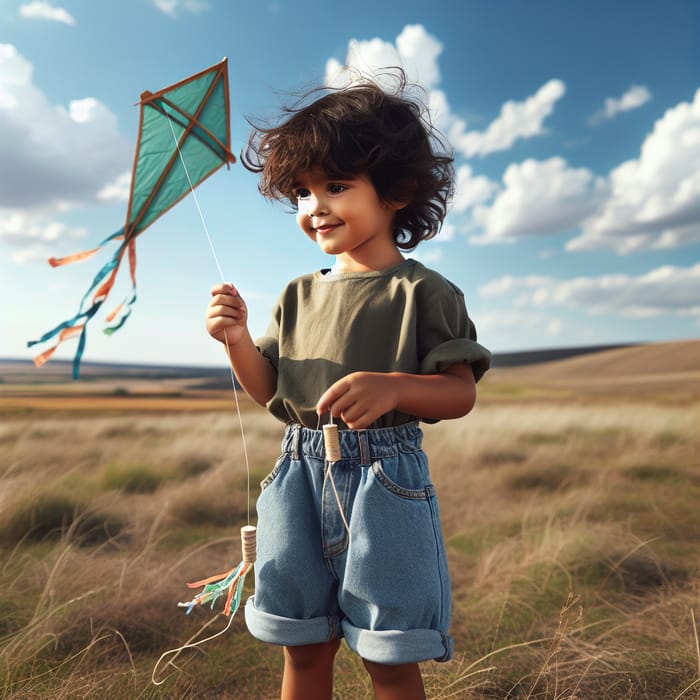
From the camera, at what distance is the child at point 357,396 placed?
1415 millimetres

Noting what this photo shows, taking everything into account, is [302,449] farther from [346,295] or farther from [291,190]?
[291,190]

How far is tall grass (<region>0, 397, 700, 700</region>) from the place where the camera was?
7.00 feet

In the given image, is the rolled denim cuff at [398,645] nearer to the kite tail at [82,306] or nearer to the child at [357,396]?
the child at [357,396]

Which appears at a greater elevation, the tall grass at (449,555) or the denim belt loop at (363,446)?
the denim belt loop at (363,446)

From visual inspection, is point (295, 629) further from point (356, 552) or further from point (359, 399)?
point (359, 399)

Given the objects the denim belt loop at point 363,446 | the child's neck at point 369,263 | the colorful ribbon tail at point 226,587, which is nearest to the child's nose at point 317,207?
the child's neck at point 369,263

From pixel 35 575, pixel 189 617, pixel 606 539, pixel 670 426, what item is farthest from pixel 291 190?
pixel 670 426

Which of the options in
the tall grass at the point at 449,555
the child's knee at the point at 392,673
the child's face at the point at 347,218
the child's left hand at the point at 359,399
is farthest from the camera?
the tall grass at the point at 449,555

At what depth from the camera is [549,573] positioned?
114 inches

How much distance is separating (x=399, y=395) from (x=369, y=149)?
1.90ft

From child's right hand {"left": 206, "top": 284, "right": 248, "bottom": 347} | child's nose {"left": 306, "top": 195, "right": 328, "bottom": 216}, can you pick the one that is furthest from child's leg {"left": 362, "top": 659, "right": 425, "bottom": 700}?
child's nose {"left": 306, "top": 195, "right": 328, "bottom": 216}

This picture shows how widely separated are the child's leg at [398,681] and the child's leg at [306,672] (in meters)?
0.15

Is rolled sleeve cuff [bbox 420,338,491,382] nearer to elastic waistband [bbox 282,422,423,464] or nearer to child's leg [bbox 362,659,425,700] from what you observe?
elastic waistband [bbox 282,422,423,464]

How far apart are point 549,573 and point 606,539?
456 millimetres
